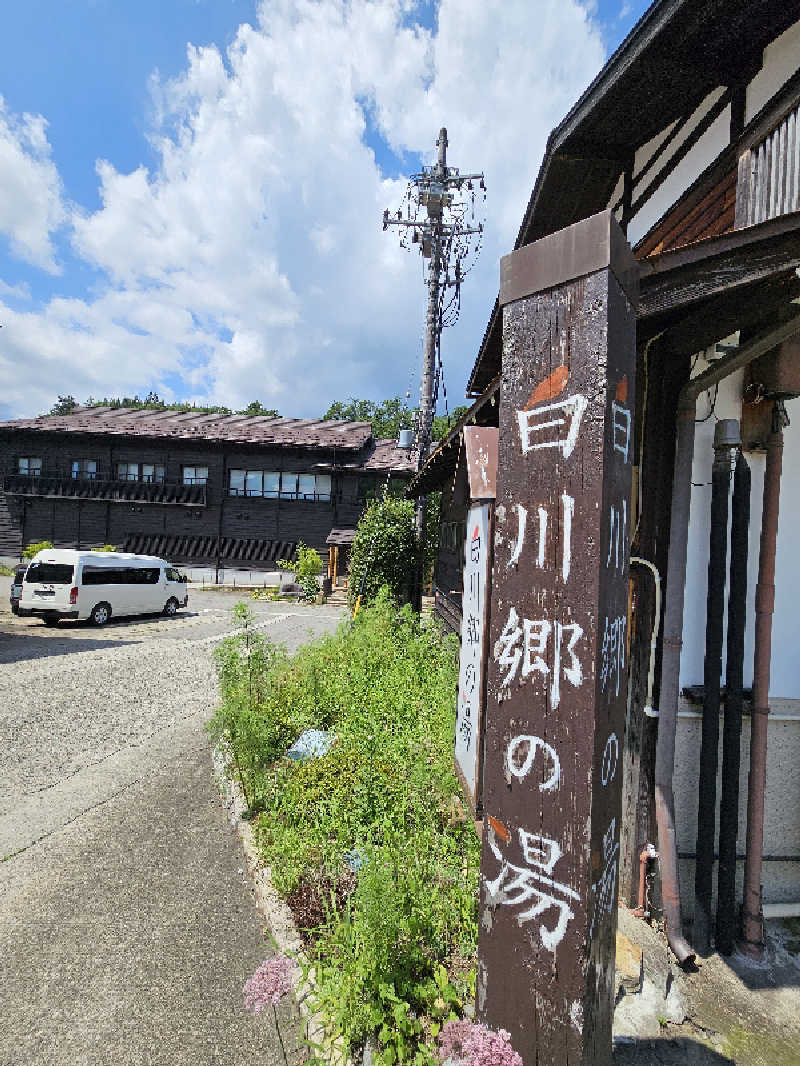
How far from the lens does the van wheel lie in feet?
47.6

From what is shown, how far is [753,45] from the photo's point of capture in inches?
150

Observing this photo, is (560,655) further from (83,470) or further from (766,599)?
(83,470)

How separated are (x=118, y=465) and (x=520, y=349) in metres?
30.6

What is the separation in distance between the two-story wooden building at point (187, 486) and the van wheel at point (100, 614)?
12300 mm

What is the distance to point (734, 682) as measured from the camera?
311 cm

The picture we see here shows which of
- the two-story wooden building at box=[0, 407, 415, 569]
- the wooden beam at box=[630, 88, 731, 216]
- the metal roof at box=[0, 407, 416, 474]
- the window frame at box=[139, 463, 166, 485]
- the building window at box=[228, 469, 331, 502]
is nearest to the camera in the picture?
the wooden beam at box=[630, 88, 731, 216]

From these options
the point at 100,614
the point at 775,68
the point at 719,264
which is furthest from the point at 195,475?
the point at 719,264

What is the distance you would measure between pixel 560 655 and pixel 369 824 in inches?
94.8

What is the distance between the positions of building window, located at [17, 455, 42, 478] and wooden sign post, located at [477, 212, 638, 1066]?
109ft

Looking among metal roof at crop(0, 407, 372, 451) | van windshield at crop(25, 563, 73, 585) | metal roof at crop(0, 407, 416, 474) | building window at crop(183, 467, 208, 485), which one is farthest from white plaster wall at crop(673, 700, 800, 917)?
building window at crop(183, 467, 208, 485)

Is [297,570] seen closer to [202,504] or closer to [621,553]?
[202,504]

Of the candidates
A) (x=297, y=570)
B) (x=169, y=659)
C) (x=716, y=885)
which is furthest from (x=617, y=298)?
(x=297, y=570)

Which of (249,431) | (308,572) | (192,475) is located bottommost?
(308,572)

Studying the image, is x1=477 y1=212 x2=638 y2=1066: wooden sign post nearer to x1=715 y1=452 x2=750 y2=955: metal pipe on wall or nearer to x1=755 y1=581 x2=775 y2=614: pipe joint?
x1=715 y1=452 x2=750 y2=955: metal pipe on wall
